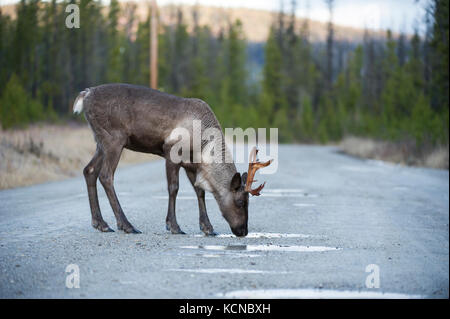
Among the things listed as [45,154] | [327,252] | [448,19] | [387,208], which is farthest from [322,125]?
[327,252]

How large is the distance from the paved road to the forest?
14.7m

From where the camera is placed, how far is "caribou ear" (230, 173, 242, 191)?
824cm

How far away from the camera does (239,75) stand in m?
90.1

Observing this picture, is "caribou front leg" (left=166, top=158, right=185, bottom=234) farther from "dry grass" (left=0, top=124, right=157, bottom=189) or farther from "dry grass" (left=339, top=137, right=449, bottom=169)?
"dry grass" (left=339, top=137, right=449, bottom=169)

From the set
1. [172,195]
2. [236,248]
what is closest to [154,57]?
[172,195]

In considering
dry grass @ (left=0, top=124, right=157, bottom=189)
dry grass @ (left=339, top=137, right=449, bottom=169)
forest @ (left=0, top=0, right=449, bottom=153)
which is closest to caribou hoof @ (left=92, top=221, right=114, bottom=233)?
dry grass @ (left=0, top=124, right=157, bottom=189)

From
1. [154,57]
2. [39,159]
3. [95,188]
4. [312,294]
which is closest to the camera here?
[312,294]

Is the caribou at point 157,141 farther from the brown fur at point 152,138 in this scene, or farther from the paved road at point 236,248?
the paved road at point 236,248

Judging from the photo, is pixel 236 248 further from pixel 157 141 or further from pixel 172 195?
pixel 157 141

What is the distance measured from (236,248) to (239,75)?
83749 mm

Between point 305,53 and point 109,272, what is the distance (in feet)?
266

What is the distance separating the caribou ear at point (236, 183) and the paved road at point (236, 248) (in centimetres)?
69

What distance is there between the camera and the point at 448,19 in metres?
26.0

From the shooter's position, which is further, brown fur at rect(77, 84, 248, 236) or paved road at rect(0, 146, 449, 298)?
brown fur at rect(77, 84, 248, 236)
